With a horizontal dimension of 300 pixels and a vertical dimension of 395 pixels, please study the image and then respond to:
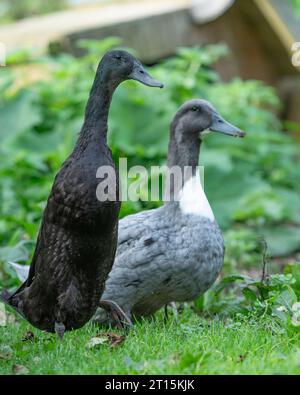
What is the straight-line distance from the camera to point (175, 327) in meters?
4.97

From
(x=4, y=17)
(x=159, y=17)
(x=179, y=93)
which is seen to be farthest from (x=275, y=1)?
(x=4, y=17)

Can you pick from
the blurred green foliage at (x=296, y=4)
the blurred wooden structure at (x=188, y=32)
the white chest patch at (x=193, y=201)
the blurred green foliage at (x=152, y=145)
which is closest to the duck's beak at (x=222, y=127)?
the white chest patch at (x=193, y=201)

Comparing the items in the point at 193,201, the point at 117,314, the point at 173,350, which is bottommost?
the point at 173,350

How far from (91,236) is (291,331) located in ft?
3.89

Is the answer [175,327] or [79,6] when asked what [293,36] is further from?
[175,327]

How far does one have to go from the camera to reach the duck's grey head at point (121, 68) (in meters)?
4.58

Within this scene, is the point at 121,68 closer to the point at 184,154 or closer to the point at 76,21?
the point at 184,154

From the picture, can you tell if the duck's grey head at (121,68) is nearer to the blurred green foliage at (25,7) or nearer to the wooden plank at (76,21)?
the wooden plank at (76,21)

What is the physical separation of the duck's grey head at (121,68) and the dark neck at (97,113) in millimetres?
35

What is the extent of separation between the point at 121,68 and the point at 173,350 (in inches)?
60.1

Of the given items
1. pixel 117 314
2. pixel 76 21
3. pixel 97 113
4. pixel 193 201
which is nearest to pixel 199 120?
pixel 193 201

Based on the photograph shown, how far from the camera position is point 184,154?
5590 millimetres
